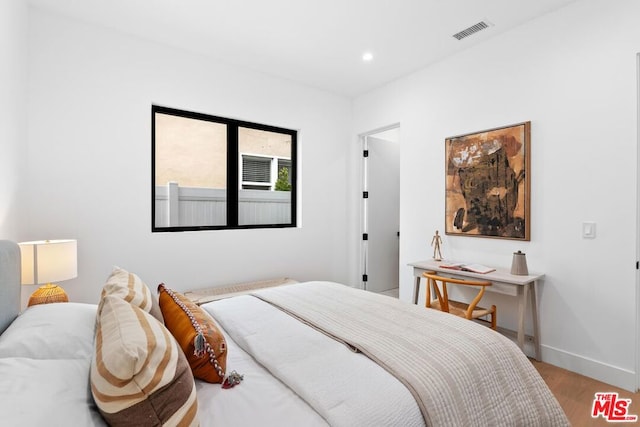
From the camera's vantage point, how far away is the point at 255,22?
8.97 ft

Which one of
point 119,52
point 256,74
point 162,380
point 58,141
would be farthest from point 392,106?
point 162,380

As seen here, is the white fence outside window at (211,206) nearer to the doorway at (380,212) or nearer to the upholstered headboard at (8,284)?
the doorway at (380,212)

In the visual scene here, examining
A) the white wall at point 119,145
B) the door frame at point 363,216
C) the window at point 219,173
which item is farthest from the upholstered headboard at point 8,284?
the door frame at point 363,216

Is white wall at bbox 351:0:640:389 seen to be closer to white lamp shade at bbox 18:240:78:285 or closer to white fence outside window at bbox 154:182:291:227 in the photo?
white fence outside window at bbox 154:182:291:227

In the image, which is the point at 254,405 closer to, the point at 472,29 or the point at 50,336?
the point at 50,336

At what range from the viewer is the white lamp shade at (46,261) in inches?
77.5

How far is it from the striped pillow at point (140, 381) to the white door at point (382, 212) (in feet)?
12.3

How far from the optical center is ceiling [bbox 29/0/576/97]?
98.7 inches

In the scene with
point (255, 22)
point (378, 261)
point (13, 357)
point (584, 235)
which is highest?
point (255, 22)

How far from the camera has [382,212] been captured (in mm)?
4621

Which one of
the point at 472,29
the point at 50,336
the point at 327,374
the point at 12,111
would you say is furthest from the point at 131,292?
the point at 472,29

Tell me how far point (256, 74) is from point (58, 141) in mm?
2001

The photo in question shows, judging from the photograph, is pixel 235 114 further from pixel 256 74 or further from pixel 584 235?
pixel 584 235

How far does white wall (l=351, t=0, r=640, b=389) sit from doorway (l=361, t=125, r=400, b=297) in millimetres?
1416
